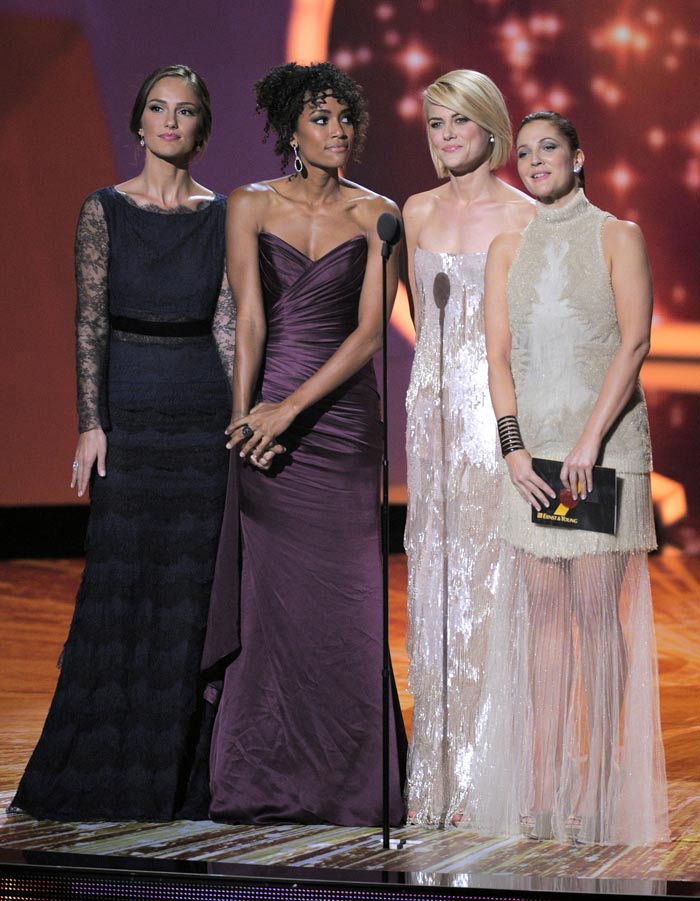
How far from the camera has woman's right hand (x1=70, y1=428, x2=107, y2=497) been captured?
3.67 meters

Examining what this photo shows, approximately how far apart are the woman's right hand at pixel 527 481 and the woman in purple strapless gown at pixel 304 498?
1.63ft

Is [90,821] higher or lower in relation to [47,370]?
lower

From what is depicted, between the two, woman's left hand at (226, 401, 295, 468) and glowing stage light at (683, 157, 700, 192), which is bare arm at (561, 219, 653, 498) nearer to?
woman's left hand at (226, 401, 295, 468)

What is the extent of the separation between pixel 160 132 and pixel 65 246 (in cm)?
475

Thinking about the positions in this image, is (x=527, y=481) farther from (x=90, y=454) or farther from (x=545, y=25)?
(x=545, y=25)

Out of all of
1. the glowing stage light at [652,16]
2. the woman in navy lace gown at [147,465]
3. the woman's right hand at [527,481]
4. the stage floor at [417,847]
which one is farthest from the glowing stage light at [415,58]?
the woman's right hand at [527,481]

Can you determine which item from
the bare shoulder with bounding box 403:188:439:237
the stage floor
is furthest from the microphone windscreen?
the stage floor

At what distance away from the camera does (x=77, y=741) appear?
3664mm

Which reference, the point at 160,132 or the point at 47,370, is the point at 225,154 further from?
the point at 160,132

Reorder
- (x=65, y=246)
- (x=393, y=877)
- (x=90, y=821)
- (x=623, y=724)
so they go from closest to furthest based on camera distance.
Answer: (x=393, y=877), (x=623, y=724), (x=90, y=821), (x=65, y=246)

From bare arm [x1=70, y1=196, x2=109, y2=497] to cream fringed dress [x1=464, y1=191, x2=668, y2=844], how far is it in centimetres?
112

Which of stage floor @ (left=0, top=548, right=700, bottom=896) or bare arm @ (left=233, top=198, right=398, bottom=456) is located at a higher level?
bare arm @ (left=233, top=198, right=398, bottom=456)

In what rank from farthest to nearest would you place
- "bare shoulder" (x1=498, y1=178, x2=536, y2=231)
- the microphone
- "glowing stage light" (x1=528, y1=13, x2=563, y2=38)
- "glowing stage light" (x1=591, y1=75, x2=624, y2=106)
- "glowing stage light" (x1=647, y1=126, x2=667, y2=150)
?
"glowing stage light" (x1=647, y1=126, x2=667, y2=150) → "glowing stage light" (x1=591, y1=75, x2=624, y2=106) → "glowing stage light" (x1=528, y1=13, x2=563, y2=38) → "bare shoulder" (x1=498, y1=178, x2=536, y2=231) → the microphone

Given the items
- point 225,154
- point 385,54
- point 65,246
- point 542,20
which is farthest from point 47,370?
point 542,20
